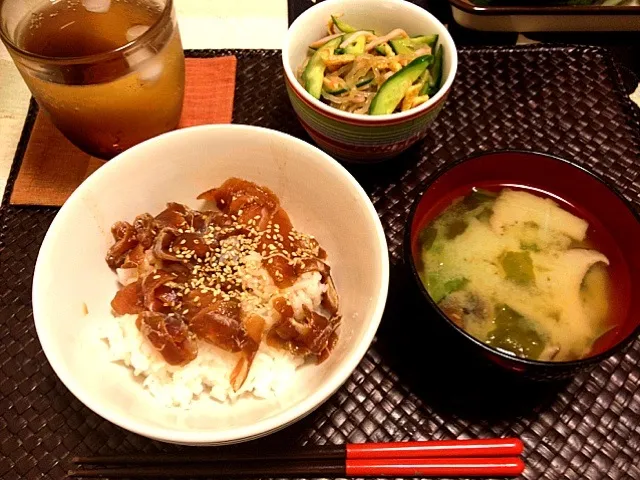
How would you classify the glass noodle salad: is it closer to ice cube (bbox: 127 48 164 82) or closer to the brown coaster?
the brown coaster

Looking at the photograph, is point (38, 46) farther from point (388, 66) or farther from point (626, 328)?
point (626, 328)

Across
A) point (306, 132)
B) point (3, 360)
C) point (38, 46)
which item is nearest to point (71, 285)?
point (3, 360)

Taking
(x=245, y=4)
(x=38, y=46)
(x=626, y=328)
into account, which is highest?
(x=38, y=46)

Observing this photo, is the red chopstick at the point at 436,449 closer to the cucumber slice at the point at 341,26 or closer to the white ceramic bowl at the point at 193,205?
the white ceramic bowl at the point at 193,205

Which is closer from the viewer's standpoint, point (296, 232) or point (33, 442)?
point (33, 442)

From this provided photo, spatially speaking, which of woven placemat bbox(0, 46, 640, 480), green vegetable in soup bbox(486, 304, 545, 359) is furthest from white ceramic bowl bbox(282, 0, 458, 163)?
green vegetable in soup bbox(486, 304, 545, 359)

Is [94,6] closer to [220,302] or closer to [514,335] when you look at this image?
[220,302]
